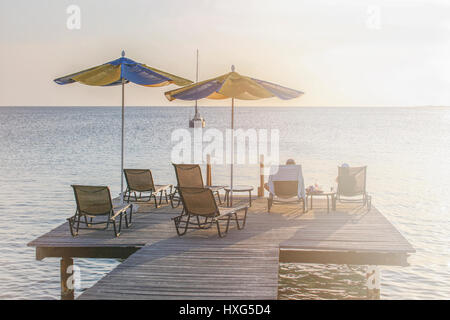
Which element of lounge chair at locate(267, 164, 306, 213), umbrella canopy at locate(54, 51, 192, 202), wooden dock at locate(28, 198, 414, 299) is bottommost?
wooden dock at locate(28, 198, 414, 299)

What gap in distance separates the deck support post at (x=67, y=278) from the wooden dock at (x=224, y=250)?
0.11ft

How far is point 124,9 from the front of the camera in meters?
26.8

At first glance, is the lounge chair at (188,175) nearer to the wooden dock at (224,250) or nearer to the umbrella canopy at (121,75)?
the wooden dock at (224,250)

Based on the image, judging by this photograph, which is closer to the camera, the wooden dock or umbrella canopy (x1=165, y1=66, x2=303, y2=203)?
the wooden dock

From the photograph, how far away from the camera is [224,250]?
27.9ft

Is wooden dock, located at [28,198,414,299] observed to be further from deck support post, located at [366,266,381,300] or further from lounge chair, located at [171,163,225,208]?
deck support post, located at [366,266,381,300]

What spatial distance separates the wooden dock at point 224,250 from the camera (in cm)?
689

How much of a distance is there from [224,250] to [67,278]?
134 inches

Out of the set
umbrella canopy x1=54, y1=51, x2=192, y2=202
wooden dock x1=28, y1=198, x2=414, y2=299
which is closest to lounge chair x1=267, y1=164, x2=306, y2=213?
wooden dock x1=28, y1=198, x2=414, y2=299

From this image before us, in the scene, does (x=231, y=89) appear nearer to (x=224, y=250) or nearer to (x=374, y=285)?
(x=224, y=250)

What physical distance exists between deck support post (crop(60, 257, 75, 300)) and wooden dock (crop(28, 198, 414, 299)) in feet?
0.11

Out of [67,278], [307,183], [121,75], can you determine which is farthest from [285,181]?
[307,183]

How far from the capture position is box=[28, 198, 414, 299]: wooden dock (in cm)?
689
